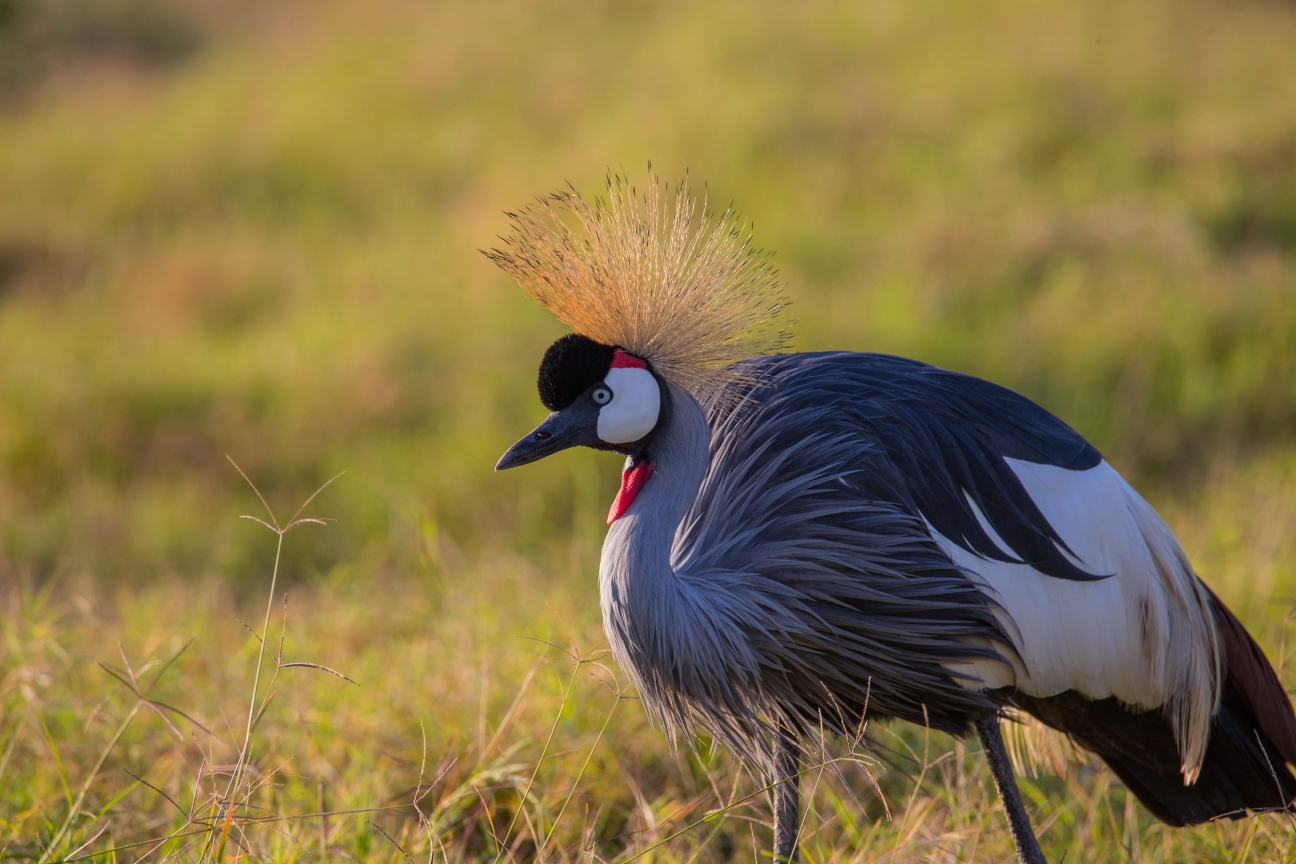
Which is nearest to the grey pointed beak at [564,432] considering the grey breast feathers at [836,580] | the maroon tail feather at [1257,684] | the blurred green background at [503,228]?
the grey breast feathers at [836,580]

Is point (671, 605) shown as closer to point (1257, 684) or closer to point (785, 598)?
point (785, 598)

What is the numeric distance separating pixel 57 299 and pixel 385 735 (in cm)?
339

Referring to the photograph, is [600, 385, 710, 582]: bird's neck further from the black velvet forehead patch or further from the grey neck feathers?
the black velvet forehead patch

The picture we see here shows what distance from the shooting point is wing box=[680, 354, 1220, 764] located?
1.58 metres

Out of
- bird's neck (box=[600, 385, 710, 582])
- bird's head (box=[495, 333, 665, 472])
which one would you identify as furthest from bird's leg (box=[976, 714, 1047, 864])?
bird's head (box=[495, 333, 665, 472])

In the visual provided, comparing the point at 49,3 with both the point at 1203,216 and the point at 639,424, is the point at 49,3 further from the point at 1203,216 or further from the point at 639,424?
the point at 639,424

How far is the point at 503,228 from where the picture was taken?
4574 millimetres

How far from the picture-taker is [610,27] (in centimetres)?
694

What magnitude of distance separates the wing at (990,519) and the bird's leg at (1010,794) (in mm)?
68

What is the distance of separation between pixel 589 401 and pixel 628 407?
5cm

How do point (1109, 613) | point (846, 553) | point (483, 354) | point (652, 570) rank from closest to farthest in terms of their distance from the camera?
point (652, 570) → point (846, 553) → point (1109, 613) → point (483, 354)

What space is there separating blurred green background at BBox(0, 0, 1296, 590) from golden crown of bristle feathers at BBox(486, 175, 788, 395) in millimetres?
838

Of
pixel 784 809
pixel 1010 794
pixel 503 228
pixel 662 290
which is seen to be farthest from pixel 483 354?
pixel 1010 794

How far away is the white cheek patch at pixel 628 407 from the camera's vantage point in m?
1.49
